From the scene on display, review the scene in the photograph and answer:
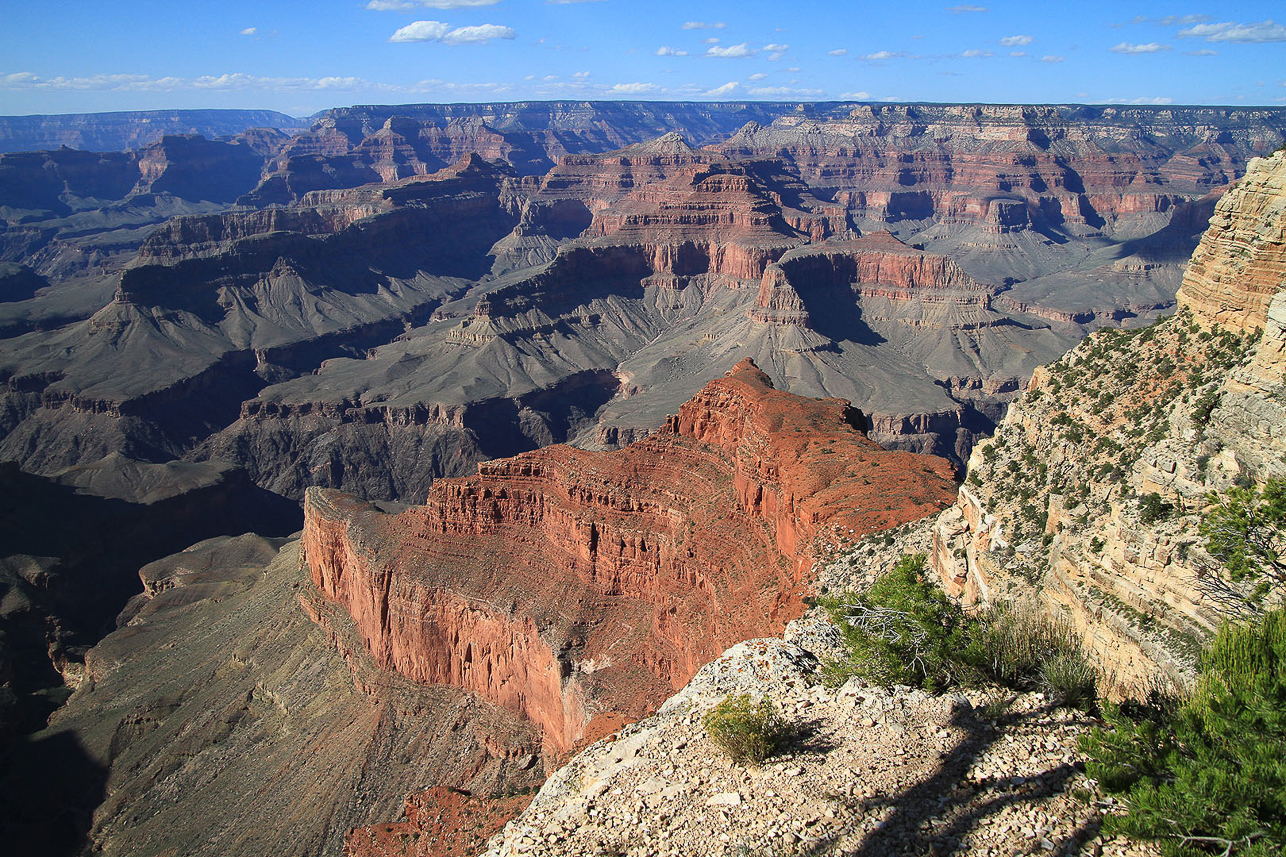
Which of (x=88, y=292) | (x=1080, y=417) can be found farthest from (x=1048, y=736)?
(x=88, y=292)

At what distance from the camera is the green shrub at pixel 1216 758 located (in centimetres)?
1231

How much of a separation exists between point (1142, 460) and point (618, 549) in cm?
2969

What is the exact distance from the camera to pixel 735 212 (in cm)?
19088

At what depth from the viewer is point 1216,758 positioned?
1321 cm

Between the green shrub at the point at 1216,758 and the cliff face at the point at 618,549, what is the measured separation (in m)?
19.9

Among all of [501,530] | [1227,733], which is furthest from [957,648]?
[501,530]

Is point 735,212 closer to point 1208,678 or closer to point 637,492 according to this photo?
point 637,492

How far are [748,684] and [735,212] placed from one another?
17842 cm

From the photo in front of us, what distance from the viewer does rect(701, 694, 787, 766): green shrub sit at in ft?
59.8

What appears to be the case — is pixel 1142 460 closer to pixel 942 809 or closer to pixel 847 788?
pixel 942 809

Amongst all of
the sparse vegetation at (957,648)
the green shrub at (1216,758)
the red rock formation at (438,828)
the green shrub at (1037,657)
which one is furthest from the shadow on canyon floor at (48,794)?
the green shrub at (1216,758)

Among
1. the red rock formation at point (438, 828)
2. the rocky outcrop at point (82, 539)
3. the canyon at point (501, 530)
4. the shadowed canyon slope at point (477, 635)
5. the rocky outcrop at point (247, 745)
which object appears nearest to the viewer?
the canyon at point (501, 530)

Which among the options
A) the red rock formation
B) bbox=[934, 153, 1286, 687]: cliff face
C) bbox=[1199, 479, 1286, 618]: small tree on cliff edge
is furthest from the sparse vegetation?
the red rock formation

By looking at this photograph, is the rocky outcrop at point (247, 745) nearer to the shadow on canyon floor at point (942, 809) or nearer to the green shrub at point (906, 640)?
the green shrub at point (906, 640)
